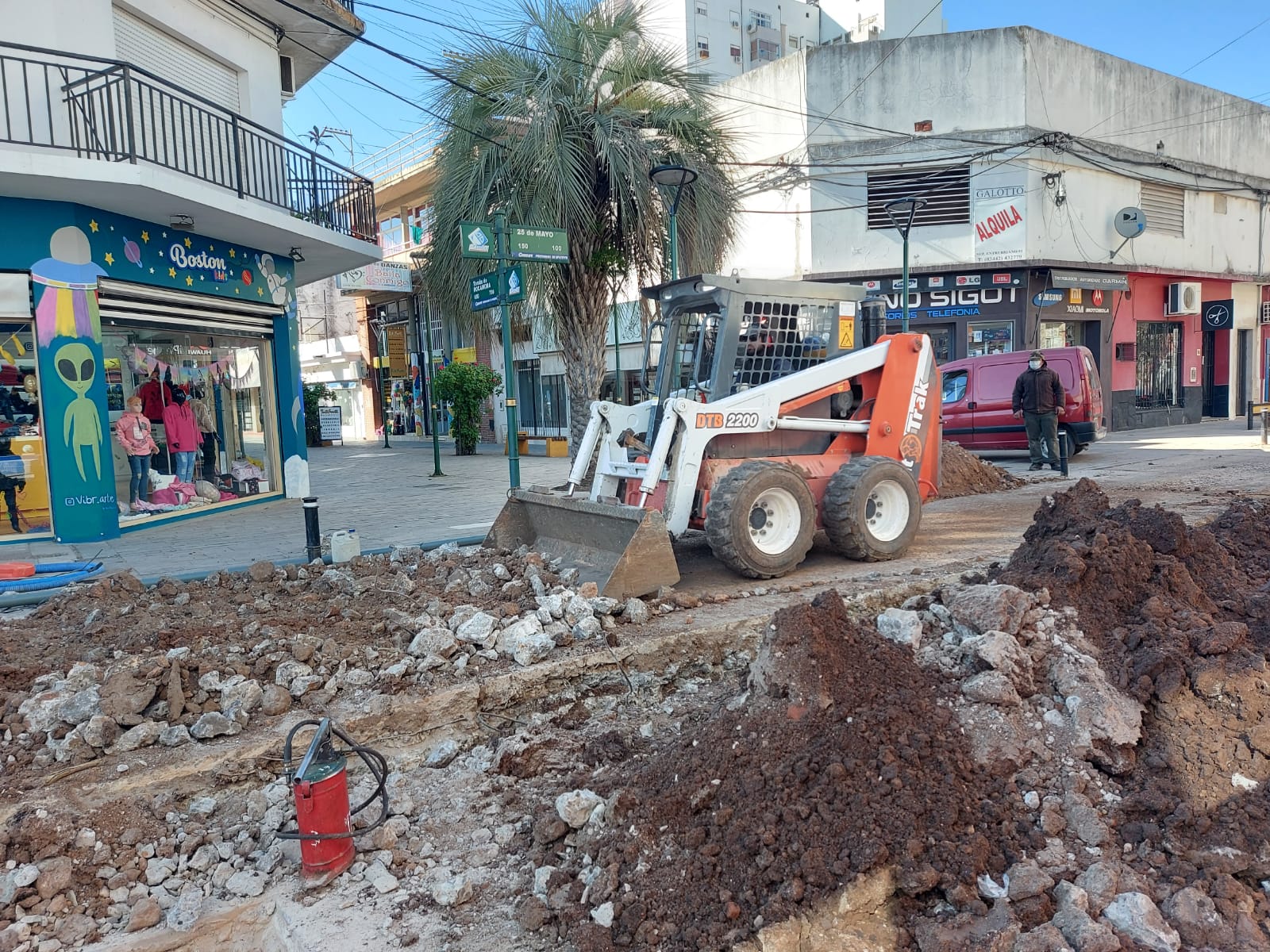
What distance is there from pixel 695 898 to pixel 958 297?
1958 cm

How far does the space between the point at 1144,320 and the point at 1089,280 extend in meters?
3.64

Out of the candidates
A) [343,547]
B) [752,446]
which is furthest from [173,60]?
[752,446]

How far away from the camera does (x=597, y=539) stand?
651 centimetres

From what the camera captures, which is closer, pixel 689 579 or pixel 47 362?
pixel 689 579

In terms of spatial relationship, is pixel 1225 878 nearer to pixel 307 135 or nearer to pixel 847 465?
pixel 847 465

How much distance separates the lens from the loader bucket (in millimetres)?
5844

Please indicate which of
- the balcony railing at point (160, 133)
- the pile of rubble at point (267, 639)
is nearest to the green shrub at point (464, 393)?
the balcony railing at point (160, 133)

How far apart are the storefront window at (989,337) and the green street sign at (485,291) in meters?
14.2

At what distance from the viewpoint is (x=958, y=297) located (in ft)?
66.6

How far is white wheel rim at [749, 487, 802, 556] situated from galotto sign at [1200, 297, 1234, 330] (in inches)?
926

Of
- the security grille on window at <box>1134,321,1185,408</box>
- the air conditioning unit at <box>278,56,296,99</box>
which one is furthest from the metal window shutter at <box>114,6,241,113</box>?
the security grille on window at <box>1134,321,1185,408</box>

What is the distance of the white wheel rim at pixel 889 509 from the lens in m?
7.32

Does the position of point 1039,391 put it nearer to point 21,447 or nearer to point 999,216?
point 999,216

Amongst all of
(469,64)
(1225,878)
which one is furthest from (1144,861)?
(469,64)
